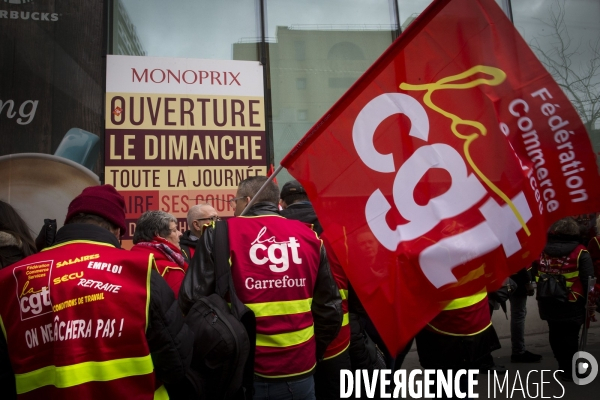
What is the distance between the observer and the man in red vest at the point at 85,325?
5.86 ft

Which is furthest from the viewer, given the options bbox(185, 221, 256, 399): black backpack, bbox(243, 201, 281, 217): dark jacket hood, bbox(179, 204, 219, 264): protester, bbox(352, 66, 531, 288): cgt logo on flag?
bbox(179, 204, 219, 264): protester

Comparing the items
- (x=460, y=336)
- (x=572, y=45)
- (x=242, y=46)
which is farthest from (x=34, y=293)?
(x=572, y=45)

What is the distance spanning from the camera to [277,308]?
2.62 meters

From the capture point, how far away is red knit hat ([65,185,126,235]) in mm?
2088

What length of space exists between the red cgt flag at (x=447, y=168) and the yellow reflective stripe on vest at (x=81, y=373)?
1.19m

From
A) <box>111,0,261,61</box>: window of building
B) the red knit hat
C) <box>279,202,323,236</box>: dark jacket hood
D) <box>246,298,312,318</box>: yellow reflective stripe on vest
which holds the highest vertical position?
<box>111,0,261,61</box>: window of building

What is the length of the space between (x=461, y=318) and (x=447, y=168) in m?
1.45

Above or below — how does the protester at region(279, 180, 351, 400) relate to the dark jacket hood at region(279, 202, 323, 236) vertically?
below

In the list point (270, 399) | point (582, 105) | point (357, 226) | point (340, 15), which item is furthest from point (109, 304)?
point (582, 105)

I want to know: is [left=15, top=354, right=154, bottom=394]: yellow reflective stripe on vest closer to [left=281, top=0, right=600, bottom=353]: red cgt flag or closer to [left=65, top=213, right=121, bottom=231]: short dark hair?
[left=65, top=213, right=121, bottom=231]: short dark hair

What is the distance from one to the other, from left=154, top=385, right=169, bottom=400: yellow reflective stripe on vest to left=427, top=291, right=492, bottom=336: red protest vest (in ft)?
7.04

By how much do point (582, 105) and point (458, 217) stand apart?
728 cm

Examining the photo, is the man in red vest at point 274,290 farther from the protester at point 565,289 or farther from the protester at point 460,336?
the protester at point 565,289

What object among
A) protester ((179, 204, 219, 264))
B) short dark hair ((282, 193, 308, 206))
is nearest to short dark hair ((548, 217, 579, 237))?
short dark hair ((282, 193, 308, 206))
